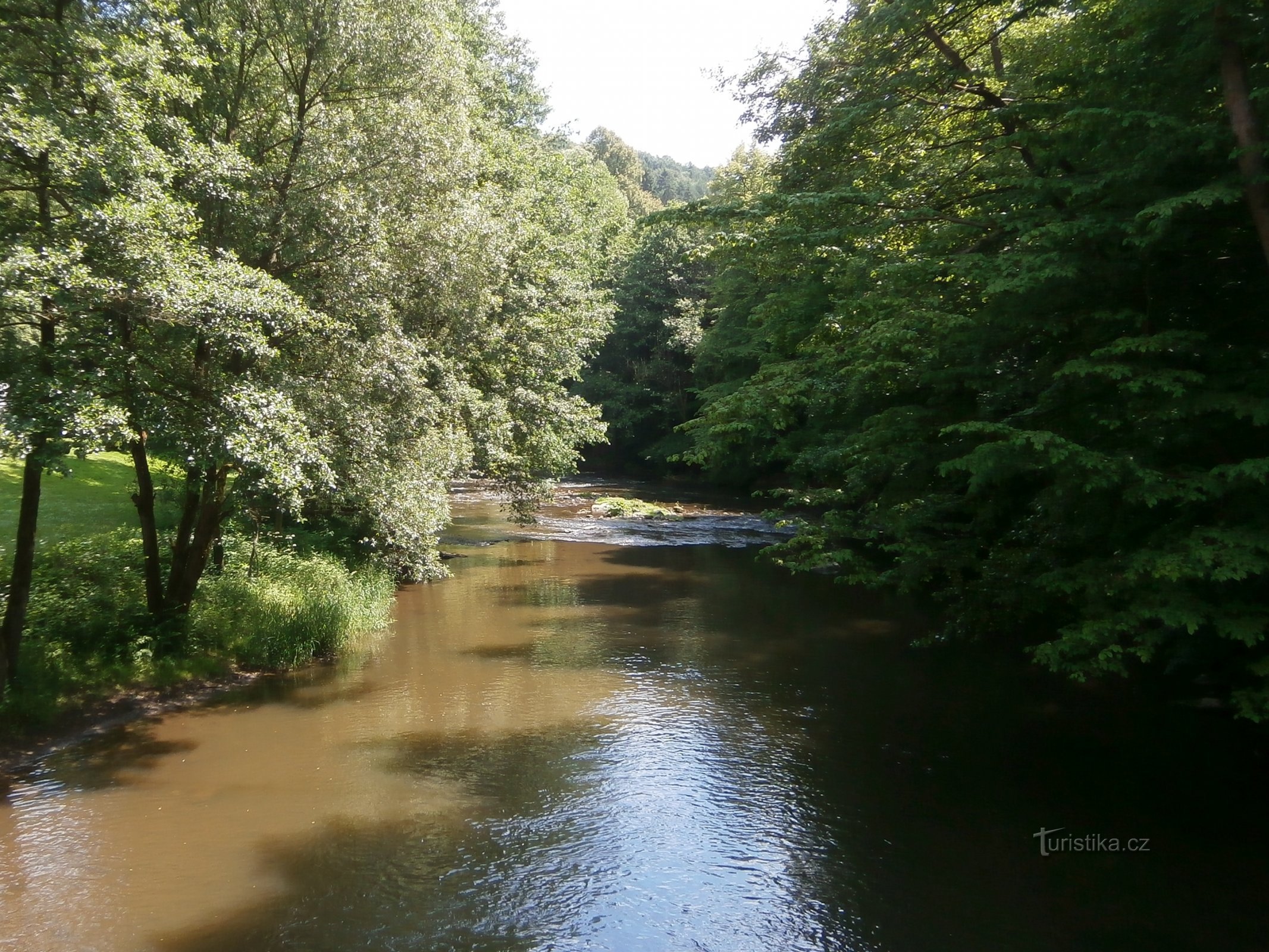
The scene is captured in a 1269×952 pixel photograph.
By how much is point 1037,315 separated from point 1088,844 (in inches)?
218

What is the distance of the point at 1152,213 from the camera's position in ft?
23.3

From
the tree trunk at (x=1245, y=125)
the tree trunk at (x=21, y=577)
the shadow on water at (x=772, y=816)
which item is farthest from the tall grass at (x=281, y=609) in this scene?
the tree trunk at (x=1245, y=125)

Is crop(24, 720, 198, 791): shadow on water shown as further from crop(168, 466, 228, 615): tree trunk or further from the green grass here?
the green grass

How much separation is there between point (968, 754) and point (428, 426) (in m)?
9.92

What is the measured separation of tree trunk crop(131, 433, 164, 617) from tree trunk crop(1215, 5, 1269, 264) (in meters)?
12.7

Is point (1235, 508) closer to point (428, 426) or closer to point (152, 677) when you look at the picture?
point (428, 426)

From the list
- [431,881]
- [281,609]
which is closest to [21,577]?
[281,609]

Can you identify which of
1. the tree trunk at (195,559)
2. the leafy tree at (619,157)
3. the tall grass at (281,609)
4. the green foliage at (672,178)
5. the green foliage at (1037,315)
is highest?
the green foliage at (672,178)

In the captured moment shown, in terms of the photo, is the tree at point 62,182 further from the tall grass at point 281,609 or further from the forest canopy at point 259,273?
the tall grass at point 281,609

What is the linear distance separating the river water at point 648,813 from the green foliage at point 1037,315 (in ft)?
6.45

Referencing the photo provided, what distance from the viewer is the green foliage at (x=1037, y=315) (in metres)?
7.41

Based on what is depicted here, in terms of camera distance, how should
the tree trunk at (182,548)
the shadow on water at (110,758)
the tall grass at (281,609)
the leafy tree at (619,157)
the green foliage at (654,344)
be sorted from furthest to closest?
the leafy tree at (619,157) < the green foliage at (654,344) < the tall grass at (281,609) < the tree trunk at (182,548) < the shadow on water at (110,758)

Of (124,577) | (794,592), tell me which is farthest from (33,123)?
(794,592)

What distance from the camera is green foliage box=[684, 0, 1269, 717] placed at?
292 inches
